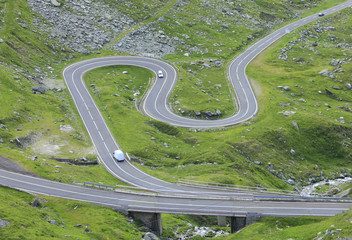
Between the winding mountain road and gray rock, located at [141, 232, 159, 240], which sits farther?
the winding mountain road

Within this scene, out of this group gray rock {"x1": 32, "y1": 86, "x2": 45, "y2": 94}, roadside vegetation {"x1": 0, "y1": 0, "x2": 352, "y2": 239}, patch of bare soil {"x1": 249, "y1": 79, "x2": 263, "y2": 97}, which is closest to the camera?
roadside vegetation {"x1": 0, "y1": 0, "x2": 352, "y2": 239}

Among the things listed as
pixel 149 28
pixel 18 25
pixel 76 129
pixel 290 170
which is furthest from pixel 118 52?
pixel 290 170

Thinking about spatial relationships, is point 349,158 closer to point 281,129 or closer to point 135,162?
point 281,129

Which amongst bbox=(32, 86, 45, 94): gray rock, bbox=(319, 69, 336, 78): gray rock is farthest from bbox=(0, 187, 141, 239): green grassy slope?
bbox=(319, 69, 336, 78): gray rock

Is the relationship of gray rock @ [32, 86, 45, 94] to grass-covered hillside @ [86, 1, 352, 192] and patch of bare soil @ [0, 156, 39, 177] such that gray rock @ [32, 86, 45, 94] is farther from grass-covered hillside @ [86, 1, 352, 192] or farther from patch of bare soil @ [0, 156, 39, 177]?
patch of bare soil @ [0, 156, 39, 177]

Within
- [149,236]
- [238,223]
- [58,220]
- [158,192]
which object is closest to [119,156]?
[158,192]

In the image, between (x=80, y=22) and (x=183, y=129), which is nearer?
(x=183, y=129)

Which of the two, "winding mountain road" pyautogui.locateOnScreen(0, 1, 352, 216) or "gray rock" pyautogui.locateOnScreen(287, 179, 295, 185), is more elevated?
"winding mountain road" pyautogui.locateOnScreen(0, 1, 352, 216)

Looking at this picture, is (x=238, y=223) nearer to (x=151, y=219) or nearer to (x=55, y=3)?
(x=151, y=219)

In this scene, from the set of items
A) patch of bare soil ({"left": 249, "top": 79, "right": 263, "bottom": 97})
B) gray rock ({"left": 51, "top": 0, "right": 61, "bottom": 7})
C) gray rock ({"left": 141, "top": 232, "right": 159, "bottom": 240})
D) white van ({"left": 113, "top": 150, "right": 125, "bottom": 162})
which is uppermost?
gray rock ({"left": 51, "top": 0, "right": 61, "bottom": 7})
